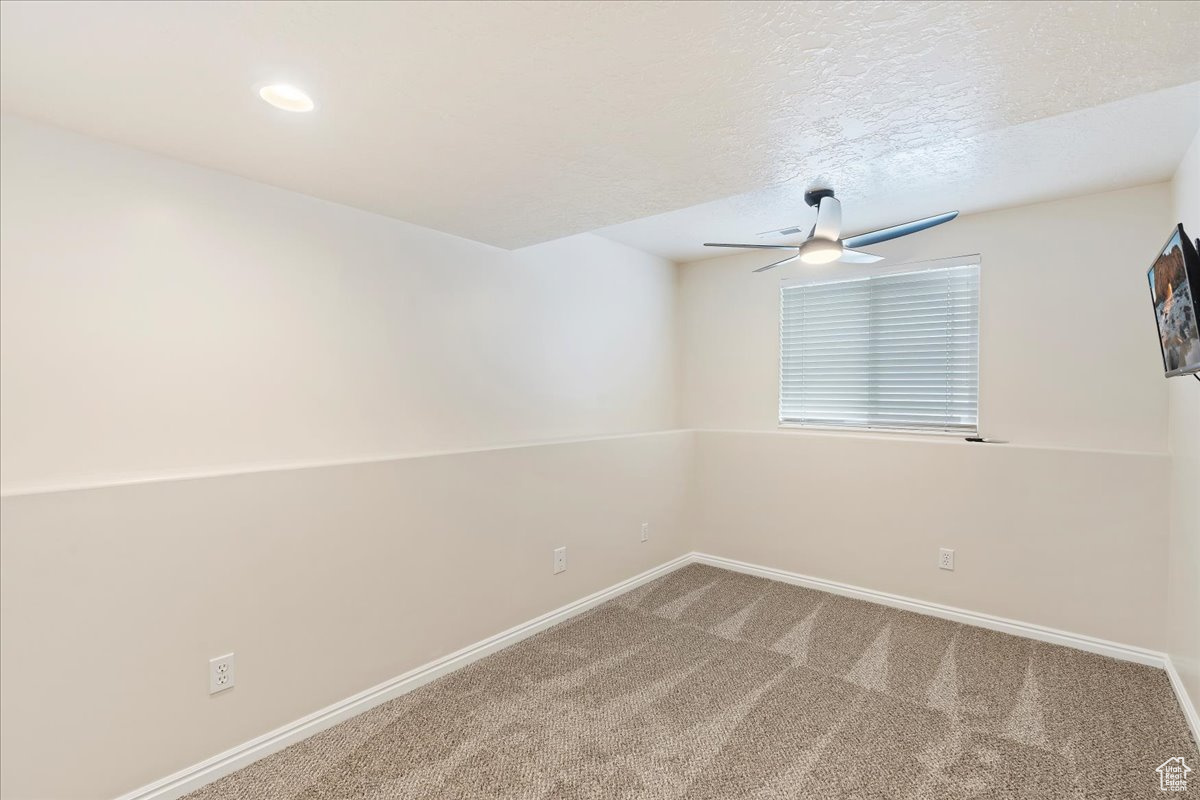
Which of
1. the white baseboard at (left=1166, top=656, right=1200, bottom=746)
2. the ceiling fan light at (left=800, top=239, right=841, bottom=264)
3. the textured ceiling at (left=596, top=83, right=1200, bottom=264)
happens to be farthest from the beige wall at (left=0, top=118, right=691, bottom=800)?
the white baseboard at (left=1166, top=656, right=1200, bottom=746)

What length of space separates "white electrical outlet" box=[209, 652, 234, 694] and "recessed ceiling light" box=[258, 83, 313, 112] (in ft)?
6.32

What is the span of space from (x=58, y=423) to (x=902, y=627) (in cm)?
408

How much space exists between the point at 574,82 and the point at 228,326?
5.48 ft

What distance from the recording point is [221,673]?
2.01m

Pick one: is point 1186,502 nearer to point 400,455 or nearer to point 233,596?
point 400,455

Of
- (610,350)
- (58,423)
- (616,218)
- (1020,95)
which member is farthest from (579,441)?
(1020,95)

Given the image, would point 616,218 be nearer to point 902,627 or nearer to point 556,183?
point 556,183

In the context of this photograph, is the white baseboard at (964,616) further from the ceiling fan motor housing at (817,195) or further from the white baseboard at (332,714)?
the ceiling fan motor housing at (817,195)

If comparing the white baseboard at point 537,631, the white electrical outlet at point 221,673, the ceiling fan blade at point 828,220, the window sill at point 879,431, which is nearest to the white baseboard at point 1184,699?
the white baseboard at point 537,631

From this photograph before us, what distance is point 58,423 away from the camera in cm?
180

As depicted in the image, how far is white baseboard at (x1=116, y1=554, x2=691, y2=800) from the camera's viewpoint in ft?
6.25

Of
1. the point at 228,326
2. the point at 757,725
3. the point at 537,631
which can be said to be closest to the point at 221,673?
the point at 228,326

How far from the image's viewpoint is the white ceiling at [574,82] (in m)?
1.22

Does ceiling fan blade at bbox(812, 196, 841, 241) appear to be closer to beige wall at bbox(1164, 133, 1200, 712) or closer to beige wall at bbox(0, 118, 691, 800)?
beige wall at bbox(1164, 133, 1200, 712)
